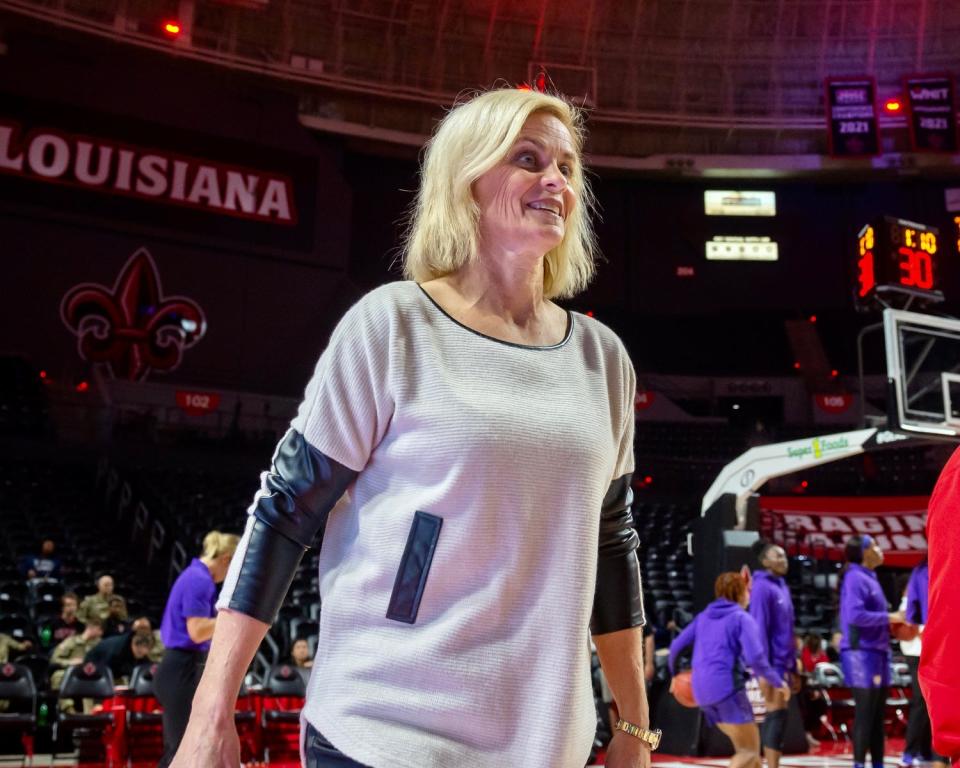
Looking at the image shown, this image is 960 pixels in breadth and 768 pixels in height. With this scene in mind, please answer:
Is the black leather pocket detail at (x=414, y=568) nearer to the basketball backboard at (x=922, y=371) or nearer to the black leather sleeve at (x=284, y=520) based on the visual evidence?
the black leather sleeve at (x=284, y=520)

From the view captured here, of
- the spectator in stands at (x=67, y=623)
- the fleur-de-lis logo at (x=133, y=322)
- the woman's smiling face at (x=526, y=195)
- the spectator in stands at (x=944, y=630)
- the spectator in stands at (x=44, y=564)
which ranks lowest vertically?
the spectator in stands at (x=67, y=623)

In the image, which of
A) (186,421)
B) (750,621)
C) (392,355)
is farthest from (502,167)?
(186,421)

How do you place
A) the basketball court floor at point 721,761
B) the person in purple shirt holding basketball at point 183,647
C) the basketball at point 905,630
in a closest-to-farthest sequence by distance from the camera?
the person in purple shirt holding basketball at point 183,647
the basketball at point 905,630
the basketball court floor at point 721,761

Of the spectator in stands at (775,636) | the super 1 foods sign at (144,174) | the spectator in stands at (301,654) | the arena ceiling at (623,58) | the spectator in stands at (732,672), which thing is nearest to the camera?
the spectator in stands at (732,672)

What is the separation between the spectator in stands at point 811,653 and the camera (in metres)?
11.8

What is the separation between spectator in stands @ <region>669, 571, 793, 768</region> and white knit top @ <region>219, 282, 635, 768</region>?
5.16m

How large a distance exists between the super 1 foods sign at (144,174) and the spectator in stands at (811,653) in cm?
1235

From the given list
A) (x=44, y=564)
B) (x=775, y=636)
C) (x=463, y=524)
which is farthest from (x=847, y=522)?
(x=463, y=524)

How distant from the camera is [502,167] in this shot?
5.77ft

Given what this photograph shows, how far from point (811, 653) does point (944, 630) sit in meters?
11.2

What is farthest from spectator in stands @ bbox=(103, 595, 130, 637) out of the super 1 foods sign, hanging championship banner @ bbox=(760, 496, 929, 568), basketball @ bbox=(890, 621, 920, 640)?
hanging championship banner @ bbox=(760, 496, 929, 568)

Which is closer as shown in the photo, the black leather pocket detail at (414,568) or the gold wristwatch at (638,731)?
the black leather pocket detail at (414,568)

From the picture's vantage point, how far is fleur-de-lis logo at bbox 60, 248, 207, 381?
1859cm

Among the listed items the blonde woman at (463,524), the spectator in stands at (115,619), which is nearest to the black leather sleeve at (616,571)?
the blonde woman at (463,524)
